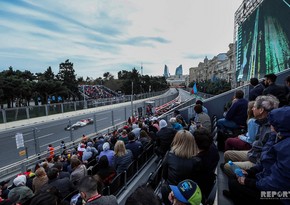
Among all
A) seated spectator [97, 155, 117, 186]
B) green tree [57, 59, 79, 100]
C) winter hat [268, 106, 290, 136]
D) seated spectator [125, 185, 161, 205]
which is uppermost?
green tree [57, 59, 79, 100]

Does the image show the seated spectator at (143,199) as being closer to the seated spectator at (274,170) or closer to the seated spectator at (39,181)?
the seated spectator at (274,170)

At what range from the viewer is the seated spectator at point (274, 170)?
70.9 inches

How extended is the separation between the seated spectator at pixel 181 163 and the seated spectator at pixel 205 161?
0.51 feet

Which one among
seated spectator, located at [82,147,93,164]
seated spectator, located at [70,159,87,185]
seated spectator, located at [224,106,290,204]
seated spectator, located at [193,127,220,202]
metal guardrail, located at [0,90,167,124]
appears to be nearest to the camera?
seated spectator, located at [224,106,290,204]

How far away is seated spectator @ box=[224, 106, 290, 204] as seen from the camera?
5.91 feet

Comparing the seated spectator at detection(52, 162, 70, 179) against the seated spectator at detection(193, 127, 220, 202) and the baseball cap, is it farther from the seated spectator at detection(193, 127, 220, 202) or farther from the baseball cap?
the baseball cap

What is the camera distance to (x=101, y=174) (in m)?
4.16

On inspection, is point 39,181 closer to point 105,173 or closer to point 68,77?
point 105,173

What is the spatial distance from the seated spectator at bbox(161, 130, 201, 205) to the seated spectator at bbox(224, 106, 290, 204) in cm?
60

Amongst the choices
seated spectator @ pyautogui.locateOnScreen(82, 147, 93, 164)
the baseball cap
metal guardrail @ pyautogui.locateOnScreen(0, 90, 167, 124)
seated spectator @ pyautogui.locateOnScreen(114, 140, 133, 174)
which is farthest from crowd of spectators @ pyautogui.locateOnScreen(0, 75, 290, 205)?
metal guardrail @ pyautogui.locateOnScreen(0, 90, 167, 124)

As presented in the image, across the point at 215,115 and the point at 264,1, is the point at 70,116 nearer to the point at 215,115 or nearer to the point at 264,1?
the point at 215,115

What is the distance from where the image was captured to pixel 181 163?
104 inches

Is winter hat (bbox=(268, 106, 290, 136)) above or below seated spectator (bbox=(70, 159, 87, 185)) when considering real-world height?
above

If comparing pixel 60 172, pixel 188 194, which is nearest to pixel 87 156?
pixel 60 172
